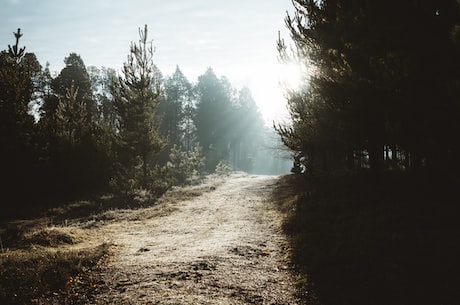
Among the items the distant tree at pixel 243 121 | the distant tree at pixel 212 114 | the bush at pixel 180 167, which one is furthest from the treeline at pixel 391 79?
the distant tree at pixel 243 121

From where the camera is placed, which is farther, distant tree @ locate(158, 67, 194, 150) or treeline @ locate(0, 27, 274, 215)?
distant tree @ locate(158, 67, 194, 150)

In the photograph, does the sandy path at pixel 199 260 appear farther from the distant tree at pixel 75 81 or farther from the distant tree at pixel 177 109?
the distant tree at pixel 177 109

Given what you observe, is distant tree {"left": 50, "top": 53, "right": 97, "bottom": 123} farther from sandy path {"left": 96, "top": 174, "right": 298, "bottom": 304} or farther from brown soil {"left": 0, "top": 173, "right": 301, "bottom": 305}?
sandy path {"left": 96, "top": 174, "right": 298, "bottom": 304}

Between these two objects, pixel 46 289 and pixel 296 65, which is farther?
pixel 296 65

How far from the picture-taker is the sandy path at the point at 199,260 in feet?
16.6

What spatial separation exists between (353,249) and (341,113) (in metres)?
4.69

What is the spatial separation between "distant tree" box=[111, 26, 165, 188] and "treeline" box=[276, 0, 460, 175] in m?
10.8

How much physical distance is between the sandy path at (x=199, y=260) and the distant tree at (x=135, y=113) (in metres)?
6.13

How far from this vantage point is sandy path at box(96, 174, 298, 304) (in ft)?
16.6

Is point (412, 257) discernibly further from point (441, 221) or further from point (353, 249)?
point (441, 221)

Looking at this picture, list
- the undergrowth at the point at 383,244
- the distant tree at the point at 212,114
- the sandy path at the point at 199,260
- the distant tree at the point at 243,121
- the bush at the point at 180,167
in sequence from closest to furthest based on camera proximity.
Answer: the undergrowth at the point at 383,244, the sandy path at the point at 199,260, the bush at the point at 180,167, the distant tree at the point at 212,114, the distant tree at the point at 243,121

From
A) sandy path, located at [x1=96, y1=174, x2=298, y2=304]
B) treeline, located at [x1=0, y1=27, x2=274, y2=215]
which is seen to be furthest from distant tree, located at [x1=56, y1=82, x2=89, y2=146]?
sandy path, located at [x1=96, y1=174, x2=298, y2=304]

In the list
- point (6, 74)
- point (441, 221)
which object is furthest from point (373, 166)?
point (6, 74)

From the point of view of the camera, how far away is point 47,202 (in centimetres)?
1694
